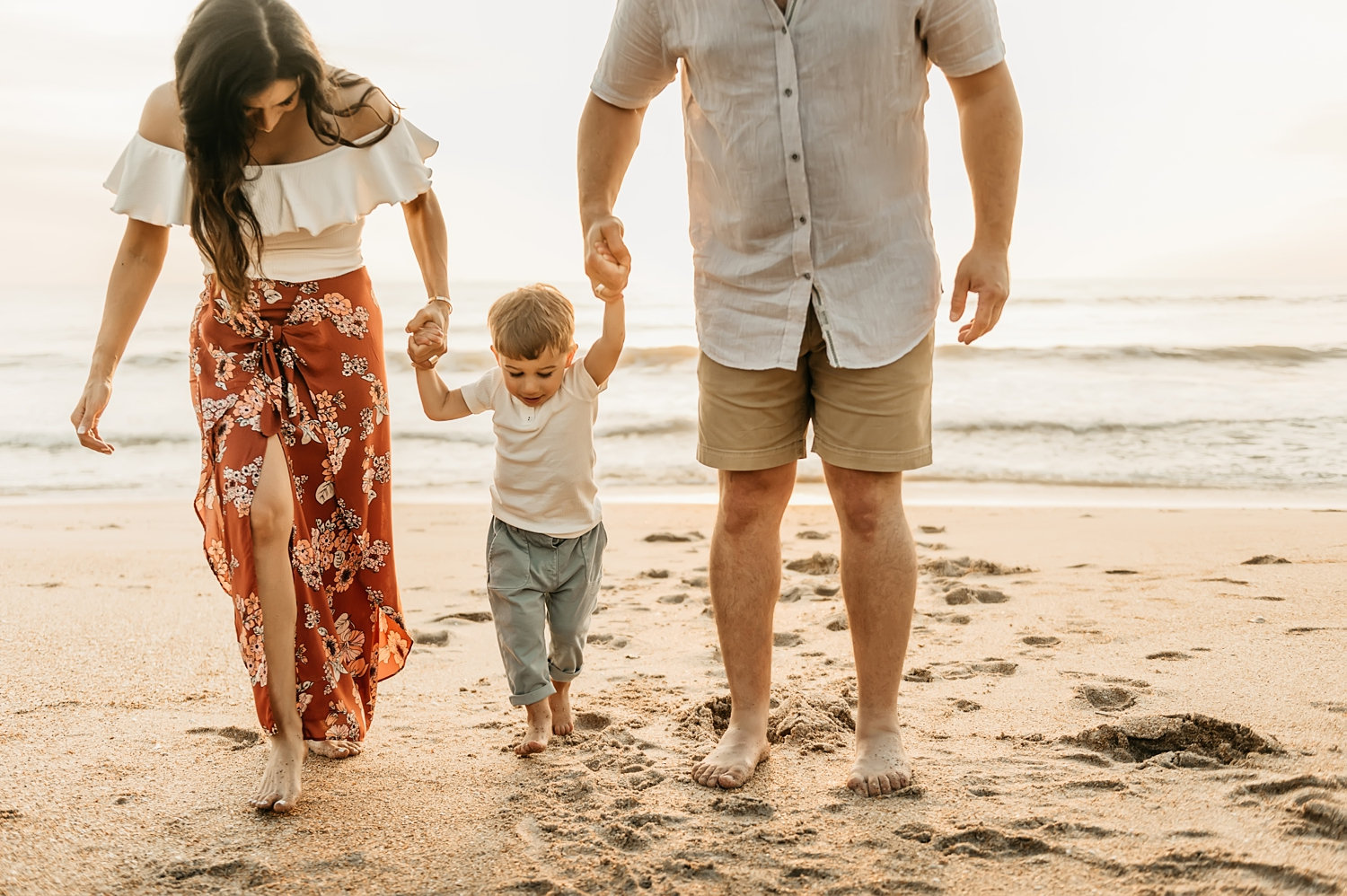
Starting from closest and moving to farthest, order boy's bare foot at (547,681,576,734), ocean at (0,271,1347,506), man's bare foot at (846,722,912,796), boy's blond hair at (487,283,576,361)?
man's bare foot at (846,722,912,796)
boy's blond hair at (487,283,576,361)
boy's bare foot at (547,681,576,734)
ocean at (0,271,1347,506)

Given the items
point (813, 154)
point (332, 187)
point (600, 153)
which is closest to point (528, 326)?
point (600, 153)

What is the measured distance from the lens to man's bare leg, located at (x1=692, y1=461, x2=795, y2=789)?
8.90 ft

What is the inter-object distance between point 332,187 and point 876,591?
1.56 m

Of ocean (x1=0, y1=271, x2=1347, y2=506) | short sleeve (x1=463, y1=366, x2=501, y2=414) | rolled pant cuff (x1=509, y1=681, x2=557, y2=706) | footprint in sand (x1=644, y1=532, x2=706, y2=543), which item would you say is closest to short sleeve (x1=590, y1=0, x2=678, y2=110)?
short sleeve (x1=463, y1=366, x2=501, y2=414)

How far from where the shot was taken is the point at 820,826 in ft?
7.61

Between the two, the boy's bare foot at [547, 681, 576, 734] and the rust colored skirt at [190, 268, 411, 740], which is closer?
the rust colored skirt at [190, 268, 411, 740]

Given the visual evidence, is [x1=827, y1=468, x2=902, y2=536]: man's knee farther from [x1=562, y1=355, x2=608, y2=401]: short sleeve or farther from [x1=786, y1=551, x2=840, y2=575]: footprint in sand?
[x1=786, y1=551, x2=840, y2=575]: footprint in sand

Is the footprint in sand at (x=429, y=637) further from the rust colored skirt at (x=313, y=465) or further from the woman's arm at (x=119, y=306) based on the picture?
the woman's arm at (x=119, y=306)

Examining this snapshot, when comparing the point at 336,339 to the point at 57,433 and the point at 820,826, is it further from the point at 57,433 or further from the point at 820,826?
the point at 57,433

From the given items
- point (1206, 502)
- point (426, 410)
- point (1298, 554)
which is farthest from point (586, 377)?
point (1206, 502)

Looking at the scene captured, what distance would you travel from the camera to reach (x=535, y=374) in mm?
2869

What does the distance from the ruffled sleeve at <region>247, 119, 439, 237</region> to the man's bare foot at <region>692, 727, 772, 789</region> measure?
4.95ft

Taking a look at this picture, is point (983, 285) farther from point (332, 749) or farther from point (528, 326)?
point (332, 749)

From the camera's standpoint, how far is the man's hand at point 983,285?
2488 mm
